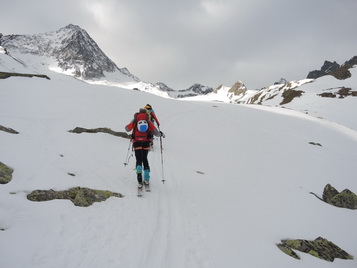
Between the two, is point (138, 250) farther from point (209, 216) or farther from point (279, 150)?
point (279, 150)

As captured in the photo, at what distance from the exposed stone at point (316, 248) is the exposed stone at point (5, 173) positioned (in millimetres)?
A: 8230

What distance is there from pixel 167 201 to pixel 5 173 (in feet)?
17.1

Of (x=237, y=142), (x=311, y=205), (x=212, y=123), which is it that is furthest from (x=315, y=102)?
(x=311, y=205)

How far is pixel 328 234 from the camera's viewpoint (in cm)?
852

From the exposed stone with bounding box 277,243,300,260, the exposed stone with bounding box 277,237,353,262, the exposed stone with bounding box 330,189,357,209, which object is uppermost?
the exposed stone with bounding box 277,243,300,260

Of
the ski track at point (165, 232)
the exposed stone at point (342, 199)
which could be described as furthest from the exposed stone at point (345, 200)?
the ski track at point (165, 232)

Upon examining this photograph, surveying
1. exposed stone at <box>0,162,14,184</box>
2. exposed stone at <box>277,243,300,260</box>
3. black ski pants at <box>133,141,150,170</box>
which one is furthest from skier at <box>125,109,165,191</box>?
exposed stone at <box>277,243,300,260</box>

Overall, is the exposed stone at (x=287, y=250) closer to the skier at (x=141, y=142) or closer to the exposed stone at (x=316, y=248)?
the exposed stone at (x=316, y=248)

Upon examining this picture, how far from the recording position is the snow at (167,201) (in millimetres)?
4930

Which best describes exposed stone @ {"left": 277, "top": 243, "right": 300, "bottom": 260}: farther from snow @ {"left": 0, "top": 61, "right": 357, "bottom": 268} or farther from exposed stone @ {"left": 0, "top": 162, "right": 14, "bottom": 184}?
exposed stone @ {"left": 0, "top": 162, "right": 14, "bottom": 184}

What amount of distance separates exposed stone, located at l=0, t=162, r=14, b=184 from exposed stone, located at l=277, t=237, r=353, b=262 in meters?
8.23

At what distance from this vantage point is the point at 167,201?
8.28m

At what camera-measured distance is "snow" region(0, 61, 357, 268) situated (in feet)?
16.2

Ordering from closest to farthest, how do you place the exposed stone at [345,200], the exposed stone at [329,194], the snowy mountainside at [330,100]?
the exposed stone at [345,200], the exposed stone at [329,194], the snowy mountainside at [330,100]
